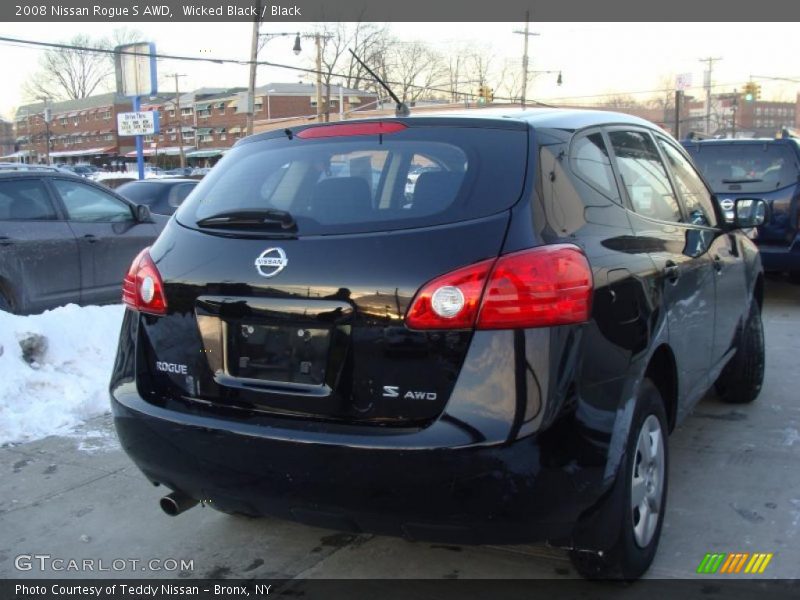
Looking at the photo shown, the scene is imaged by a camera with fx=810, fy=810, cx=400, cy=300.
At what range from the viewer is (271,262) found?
2662 millimetres

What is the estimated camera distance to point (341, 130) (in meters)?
3.05

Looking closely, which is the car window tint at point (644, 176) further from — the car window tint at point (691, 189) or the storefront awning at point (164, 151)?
the storefront awning at point (164, 151)

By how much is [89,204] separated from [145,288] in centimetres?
548

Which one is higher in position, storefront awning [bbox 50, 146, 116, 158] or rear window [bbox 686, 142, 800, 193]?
rear window [bbox 686, 142, 800, 193]

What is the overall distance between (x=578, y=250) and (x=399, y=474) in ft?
2.96

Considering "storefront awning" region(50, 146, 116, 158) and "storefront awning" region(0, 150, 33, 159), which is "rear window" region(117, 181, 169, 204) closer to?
"storefront awning" region(50, 146, 116, 158)

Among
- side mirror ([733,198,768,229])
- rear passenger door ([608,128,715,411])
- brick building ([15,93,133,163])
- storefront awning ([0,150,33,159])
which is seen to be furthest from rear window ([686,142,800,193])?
storefront awning ([0,150,33,159])

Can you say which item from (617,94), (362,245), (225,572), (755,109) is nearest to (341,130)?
(362,245)

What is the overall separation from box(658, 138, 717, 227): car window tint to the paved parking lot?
128 centimetres

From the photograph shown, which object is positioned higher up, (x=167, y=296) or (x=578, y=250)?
(x=578, y=250)

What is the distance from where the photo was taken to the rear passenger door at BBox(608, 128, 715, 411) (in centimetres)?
327

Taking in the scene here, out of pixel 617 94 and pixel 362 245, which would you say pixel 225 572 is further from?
pixel 617 94

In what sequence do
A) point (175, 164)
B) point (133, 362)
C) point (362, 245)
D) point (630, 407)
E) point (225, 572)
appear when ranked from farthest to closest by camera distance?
point (175, 164) → point (225, 572) → point (133, 362) → point (630, 407) → point (362, 245)

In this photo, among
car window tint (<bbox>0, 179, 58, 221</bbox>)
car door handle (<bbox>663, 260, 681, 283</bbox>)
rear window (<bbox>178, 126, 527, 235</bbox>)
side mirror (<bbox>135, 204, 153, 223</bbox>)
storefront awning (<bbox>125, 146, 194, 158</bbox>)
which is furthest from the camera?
storefront awning (<bbox>125, 146, 194, 158</bbox>)
